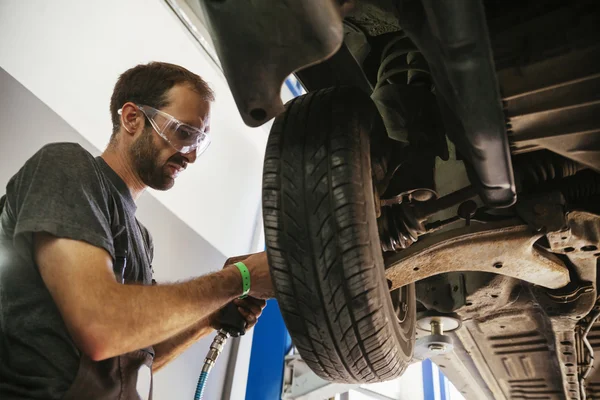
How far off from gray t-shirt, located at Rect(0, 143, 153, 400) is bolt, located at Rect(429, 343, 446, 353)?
101 centimetres

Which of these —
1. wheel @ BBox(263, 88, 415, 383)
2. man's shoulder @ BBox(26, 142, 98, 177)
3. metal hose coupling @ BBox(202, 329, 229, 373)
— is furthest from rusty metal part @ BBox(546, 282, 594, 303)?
man's shoulder @ BBox(26, 142, 98, 177)

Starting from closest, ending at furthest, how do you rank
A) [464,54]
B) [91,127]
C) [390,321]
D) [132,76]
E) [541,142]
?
[464,54] → [541,142] → [390,321] → [132,76] → [91,127]

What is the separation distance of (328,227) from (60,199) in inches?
21.1

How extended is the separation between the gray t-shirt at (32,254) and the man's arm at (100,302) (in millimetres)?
35

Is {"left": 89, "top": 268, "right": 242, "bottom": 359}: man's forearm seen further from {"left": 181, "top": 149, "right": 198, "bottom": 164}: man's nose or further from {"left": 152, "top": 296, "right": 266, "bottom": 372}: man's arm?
{"left": 181, "top": 149, "right": 198, "bottom": 164}: man's nose

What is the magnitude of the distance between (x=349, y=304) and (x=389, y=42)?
22.3 inches

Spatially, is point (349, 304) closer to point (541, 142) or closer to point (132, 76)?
point (541, 142)

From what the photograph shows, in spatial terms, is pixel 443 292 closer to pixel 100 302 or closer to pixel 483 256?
pixel 483 256

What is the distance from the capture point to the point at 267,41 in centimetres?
71

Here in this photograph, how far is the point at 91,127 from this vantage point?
67.7 inches

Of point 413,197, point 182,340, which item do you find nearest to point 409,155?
point 413,197

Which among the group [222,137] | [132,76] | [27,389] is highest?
[222,137]

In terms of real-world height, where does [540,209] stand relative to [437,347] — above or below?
above

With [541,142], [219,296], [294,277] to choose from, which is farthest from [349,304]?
[541,142]
